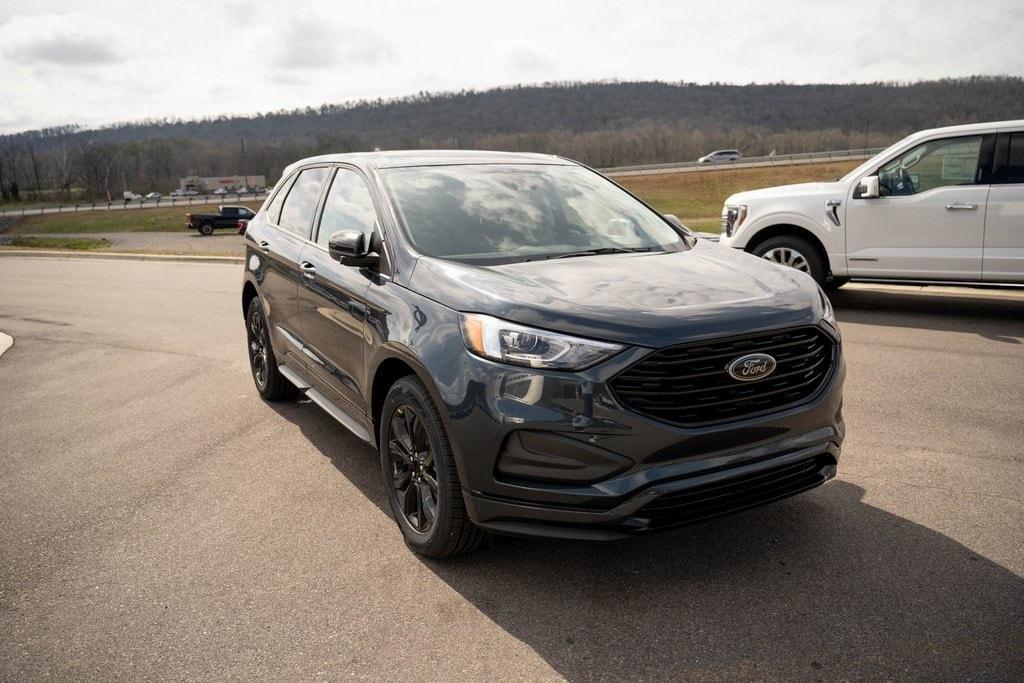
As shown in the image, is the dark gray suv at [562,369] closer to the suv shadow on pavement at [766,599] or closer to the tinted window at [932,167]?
the suv shadow on pavement at [766,599]

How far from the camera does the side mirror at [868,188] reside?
8766 mm

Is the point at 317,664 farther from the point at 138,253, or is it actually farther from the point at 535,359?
the point at 138,253

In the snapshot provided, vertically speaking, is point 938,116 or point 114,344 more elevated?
point 938,116

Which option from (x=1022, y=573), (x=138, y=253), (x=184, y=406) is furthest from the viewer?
(x=138, y=253)

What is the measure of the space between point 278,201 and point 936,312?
7045 mm

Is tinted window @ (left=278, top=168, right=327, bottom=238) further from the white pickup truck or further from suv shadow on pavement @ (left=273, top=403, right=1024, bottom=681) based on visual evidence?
the white pickup truck

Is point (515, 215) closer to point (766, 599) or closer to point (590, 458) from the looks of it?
point (590, 458)

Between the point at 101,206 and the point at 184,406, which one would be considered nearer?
the point at 184,406

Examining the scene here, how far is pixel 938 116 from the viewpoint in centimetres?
10850

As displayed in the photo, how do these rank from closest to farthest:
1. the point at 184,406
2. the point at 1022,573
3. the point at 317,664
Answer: the point at 317,664 < the point at 1022,573 < the point at 184,406

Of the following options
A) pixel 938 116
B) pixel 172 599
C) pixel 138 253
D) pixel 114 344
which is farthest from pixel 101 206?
pixel 938 116

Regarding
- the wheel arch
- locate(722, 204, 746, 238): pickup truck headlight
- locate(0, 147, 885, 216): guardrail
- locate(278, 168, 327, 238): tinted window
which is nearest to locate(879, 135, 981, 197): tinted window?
locate(722, 204, 746, 238): pickup truck headlight

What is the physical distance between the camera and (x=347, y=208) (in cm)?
484

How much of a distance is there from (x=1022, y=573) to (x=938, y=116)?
399ft
